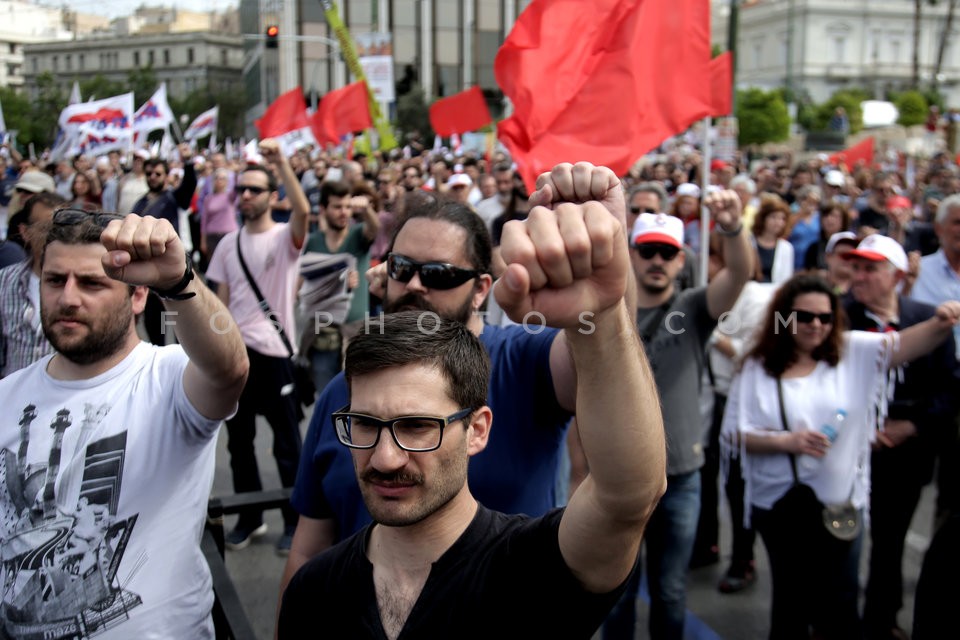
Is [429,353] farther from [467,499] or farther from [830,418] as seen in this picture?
[830,418]

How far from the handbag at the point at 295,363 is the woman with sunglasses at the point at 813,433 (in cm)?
259

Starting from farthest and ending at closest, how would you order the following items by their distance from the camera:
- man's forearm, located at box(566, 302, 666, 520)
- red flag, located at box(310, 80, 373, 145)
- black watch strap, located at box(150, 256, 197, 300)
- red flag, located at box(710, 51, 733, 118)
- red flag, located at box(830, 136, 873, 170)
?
1. red flag, located at box(830, 136, 873, 170)
2. red flag, located at box(310, 80, 373, 145)
3. red flag, located at box(710, 51, 733, 118)
4. black watch strap, located at box(150, 256, 197, 300)
5. man's forearm, located at box(566, 302, 666, 520)

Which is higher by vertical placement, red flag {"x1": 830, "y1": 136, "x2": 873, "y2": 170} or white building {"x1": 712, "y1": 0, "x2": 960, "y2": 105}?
white building {"x1": 712, "y1": 0, "x2": 960, "y2": 105}

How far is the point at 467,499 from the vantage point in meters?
1.82

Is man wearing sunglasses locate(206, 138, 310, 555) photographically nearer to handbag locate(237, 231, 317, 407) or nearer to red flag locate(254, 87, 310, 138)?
handbag locate(237, 231, 317, 407)

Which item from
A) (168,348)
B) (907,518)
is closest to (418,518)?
(168,348)

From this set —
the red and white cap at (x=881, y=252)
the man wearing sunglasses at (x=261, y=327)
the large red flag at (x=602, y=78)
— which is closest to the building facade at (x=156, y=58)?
the man wearing sunglasses at (x=261, y=327)

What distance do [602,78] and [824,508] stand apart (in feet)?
7.58

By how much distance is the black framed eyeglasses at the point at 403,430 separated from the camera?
5.61 feet

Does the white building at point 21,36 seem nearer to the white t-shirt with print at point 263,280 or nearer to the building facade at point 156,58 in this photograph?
the building facade at point 156,58

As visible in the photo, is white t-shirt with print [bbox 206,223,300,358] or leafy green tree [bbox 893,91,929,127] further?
leafy green tree [bbox 893,91,929,127]

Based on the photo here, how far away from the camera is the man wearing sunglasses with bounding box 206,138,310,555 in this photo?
499 centimetres

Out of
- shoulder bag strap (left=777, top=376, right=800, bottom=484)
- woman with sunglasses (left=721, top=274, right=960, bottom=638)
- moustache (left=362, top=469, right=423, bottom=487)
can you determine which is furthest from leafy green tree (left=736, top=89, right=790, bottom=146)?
moustache (left=362, top=469, right=423, bottom=487)

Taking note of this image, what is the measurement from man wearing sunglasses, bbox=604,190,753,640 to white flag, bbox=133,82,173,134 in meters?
12.8
